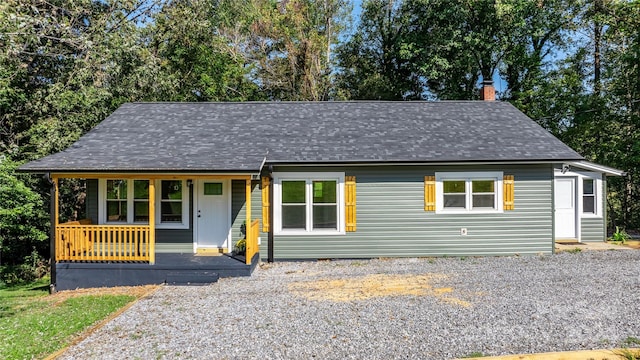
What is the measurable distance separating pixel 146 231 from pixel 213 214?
1887 mm

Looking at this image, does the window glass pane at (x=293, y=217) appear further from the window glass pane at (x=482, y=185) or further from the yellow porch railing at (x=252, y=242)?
the window glass pane at (x=482, y=185)

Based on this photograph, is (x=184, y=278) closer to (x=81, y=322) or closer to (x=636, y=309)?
(x=81, y=322)

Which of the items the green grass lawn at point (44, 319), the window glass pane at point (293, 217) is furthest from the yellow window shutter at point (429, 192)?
the green grass lawn at point (44, 319)

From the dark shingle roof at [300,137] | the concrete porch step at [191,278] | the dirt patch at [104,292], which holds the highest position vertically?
the dark shingle roof at [300,137]

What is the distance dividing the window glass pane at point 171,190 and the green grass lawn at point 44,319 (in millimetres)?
3204

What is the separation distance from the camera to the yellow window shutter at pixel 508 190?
10492mm

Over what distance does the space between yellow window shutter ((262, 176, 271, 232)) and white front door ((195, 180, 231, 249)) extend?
2.98 ft

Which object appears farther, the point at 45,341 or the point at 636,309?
the point at 636,309

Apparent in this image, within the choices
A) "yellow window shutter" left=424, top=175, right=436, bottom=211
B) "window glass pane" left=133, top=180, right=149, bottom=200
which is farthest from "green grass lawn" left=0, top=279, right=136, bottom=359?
"yellow window shutter" left=424, top=175, right=436, bottom=211

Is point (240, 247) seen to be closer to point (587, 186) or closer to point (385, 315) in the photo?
point (385, 315)

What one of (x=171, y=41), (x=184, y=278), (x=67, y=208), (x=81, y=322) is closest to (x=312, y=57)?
(x=171, y=41)

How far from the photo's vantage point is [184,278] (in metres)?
8.55

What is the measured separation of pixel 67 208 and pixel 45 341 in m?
11.0

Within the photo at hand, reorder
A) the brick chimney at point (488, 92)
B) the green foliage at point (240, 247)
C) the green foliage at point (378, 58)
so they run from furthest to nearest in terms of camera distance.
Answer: the green foliage at point (378, 58) → the brick chimney at point (488, 92) → the green foliage at point (240, 247)
